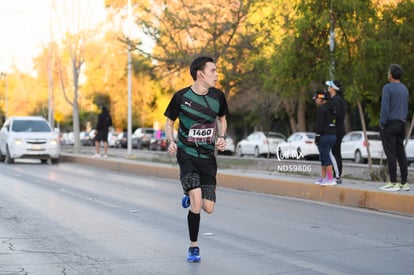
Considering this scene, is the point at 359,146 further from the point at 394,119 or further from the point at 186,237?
the point at 186,237

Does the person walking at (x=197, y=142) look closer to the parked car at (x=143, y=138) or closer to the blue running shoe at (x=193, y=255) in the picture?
the blue running shoe at (x=193, y=255)

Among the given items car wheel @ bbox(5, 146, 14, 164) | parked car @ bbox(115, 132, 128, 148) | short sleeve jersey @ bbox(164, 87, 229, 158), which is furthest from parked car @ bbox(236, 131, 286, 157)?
short sleeve jersey @ bbox(164, 87, 229, 158)

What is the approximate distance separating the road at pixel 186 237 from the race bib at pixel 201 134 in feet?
4.00

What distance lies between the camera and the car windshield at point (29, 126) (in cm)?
2755

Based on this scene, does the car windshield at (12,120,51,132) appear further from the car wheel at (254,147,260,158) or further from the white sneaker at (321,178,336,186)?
the white sneaker at (321,178,336,186)

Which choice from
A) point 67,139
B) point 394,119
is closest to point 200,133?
point 394,119

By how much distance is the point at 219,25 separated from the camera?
24266 mm

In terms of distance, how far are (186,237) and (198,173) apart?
1862 mm

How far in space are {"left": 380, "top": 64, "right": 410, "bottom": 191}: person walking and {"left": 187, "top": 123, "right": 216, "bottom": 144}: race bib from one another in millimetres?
5490

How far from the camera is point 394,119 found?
11992mm

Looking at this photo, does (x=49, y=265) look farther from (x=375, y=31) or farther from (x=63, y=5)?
(x=63, y=5)

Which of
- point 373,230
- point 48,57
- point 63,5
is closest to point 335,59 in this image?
point 373,230

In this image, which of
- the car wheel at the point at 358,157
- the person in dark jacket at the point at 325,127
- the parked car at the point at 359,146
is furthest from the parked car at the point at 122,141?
the person in dark jacket at the point at 325,127

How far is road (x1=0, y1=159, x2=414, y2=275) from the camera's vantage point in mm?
7055
